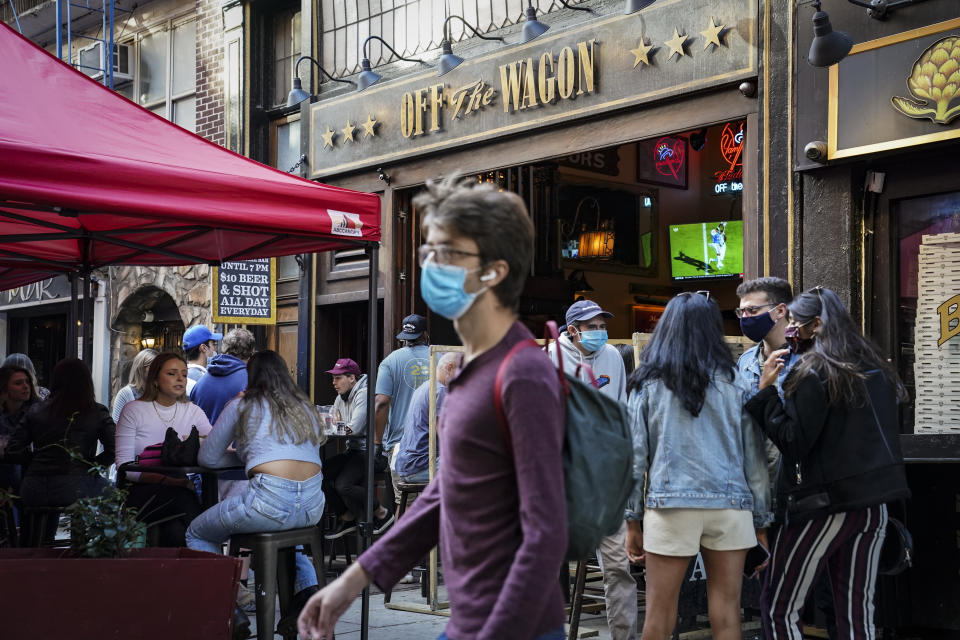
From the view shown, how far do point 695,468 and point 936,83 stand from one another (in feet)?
11.7

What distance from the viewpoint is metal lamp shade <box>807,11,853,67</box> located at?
6.98 m

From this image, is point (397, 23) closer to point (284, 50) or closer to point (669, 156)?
point (284, 50)

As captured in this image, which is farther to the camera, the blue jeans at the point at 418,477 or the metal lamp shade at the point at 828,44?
the blue jeans at the point at 418,477

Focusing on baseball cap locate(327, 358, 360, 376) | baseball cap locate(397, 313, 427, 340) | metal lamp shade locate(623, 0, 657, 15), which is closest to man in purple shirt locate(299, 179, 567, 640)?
metal lamp shade locate(623, 0, 657, 15)

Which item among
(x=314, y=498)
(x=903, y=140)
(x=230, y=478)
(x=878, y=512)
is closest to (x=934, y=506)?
(x=878, y=512)

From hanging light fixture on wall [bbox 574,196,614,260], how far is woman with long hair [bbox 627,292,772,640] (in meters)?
7.82

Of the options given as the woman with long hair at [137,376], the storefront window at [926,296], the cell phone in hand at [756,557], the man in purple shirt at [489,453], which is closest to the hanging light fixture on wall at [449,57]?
the woman with long hair at [137,376]

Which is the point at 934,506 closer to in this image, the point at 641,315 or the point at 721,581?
the point at 721,581

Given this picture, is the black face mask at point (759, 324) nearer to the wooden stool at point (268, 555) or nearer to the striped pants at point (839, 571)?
the striped pants at point (839, 571)

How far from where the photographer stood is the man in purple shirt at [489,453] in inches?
91.9

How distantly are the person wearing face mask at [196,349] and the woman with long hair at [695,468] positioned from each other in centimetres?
523

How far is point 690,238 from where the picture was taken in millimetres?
12625

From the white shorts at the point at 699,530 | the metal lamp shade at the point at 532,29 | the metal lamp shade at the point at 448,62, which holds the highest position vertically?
the metal lamp shade at the point at 532,29

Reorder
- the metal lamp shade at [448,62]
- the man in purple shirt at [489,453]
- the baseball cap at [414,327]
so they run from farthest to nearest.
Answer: the metal lamp shade at [448,62] → the baseball cap at [414,327] → the man in purple shirt at [489,453]
